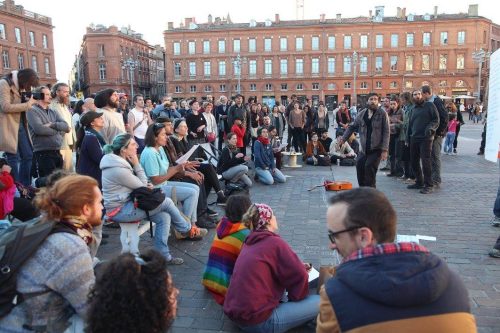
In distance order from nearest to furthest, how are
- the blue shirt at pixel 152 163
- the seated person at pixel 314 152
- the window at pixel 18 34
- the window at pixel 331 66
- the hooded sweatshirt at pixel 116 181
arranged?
the hooded sweatshirt at pixel 116 181
the blue shirt at pixel 152 163
the seated person at pixel 314 152
the window at pixel 18 34
the window at pixel 331 66

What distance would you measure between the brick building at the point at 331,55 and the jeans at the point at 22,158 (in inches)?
2642

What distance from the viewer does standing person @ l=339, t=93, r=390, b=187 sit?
8.08m

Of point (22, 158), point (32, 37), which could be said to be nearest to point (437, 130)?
point (22, 158)

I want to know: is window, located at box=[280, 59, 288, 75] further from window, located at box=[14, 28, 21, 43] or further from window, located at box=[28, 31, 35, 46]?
window, located at box=[14, 28, 21, 43]

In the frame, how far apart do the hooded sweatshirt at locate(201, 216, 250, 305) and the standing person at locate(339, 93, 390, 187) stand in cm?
486

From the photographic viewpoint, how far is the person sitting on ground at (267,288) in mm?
3311

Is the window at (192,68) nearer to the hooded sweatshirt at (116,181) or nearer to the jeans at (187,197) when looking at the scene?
the jeans at (187,197)

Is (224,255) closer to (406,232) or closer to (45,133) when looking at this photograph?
(406,232)

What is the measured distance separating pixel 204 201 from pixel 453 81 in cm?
7512

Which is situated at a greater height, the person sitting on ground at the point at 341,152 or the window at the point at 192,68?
the window at the point at 192,68

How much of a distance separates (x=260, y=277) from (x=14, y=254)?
172 centimetres

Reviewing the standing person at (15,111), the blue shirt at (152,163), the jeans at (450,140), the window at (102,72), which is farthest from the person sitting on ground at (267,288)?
the window at (102,72)

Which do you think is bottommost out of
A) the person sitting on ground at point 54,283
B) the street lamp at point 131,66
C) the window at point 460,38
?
the person sitting on ground at point 54,283

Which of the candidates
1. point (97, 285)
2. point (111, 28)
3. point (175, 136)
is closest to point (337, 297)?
point (97, 285)
